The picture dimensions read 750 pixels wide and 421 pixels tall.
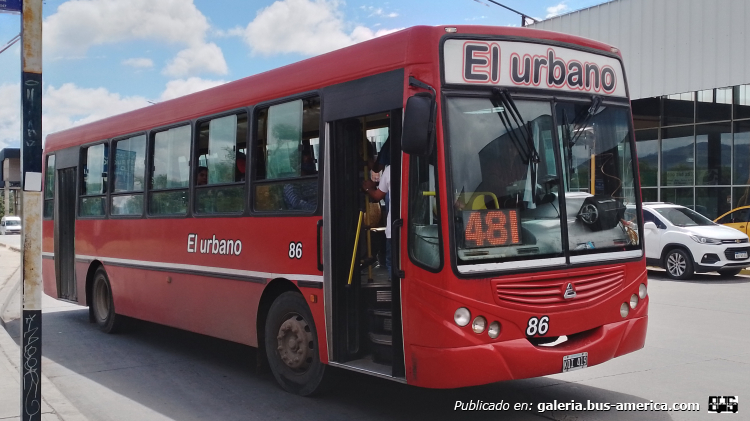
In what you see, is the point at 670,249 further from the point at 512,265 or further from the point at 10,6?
the point at 10,6

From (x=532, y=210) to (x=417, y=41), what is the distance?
5.07 feet

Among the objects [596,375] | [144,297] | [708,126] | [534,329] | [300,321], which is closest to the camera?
[534,329]

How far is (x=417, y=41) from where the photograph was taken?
5855 mm

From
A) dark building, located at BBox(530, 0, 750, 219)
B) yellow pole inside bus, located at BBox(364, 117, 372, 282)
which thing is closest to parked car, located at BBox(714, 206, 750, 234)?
dark building, located at BBox(530, 0, 750, 219)

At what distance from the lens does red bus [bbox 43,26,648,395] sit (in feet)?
18.3

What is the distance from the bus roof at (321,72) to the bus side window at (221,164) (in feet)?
0.69

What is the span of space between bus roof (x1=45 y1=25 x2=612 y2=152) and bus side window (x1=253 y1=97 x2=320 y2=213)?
193 millimetres

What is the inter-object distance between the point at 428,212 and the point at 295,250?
1.87 metres

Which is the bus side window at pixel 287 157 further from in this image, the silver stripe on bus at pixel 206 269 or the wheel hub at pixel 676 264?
the wheel hub at pixel 676 264

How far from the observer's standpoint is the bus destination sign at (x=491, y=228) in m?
5.59

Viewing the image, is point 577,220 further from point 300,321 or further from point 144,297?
point 144,297

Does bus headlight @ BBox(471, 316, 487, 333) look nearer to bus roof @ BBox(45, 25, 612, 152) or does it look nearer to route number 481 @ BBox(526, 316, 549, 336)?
route number 481 @ BBox(526, 316, 549, 336)


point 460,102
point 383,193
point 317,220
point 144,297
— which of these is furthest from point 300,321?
point 144,297

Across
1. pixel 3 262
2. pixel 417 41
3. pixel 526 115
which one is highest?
pixel 417 41
